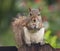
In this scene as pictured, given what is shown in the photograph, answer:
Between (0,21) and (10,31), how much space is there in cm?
14

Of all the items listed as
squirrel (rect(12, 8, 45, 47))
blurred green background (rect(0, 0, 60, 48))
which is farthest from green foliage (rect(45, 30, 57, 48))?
squirrel (rect(12, 8, 45, 47))

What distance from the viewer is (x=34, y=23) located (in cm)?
168

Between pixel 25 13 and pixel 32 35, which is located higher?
pixel 25 13

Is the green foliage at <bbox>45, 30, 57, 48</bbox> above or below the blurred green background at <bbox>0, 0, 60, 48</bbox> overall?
below

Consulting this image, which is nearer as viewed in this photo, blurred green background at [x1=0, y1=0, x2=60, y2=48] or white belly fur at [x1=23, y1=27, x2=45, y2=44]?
white belly fur at [x1=23, y1=27, x2=45, y2=44]

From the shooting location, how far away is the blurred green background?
7.07 feet

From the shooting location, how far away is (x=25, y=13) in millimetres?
2145

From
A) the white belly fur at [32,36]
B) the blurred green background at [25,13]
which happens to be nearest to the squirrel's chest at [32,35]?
the white belly fur at [32,36]

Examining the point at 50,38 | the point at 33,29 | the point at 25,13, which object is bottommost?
Answer: the point at 50,38

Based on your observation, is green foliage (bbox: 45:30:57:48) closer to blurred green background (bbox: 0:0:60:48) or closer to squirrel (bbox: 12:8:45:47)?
blurred green background (bbox: 0:0:60:48)

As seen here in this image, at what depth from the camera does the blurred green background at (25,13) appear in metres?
2.15

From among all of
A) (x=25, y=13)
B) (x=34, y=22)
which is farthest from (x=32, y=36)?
(x=25, y=13)

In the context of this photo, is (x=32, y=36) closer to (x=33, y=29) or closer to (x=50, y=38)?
(x=33, y=29)

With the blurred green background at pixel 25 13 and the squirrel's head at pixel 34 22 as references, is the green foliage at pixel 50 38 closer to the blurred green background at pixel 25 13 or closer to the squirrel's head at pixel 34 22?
the blurred green background at pixel 25 13
